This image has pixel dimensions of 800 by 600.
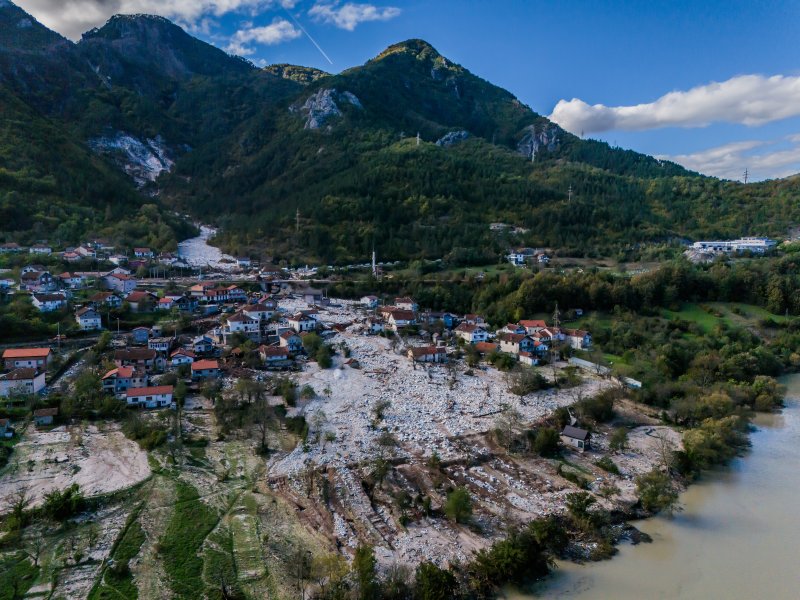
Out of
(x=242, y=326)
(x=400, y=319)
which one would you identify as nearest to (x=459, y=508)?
(x=400, y=319)

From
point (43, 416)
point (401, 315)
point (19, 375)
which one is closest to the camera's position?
point (43, 416)

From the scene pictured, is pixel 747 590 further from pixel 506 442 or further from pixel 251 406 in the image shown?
pixel 251 406

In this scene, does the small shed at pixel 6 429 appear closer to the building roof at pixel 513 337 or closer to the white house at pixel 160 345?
the white house at pixel 160 345

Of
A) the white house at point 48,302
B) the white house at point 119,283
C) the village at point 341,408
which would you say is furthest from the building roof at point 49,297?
the white house at point 119,283

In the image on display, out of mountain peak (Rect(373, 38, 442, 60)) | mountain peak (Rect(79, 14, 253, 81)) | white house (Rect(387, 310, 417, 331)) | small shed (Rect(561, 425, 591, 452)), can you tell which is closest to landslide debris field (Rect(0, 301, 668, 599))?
small shed (Rect(561, 425, 591, 452))

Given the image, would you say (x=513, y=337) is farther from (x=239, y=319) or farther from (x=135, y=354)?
(x=135, y=354)
